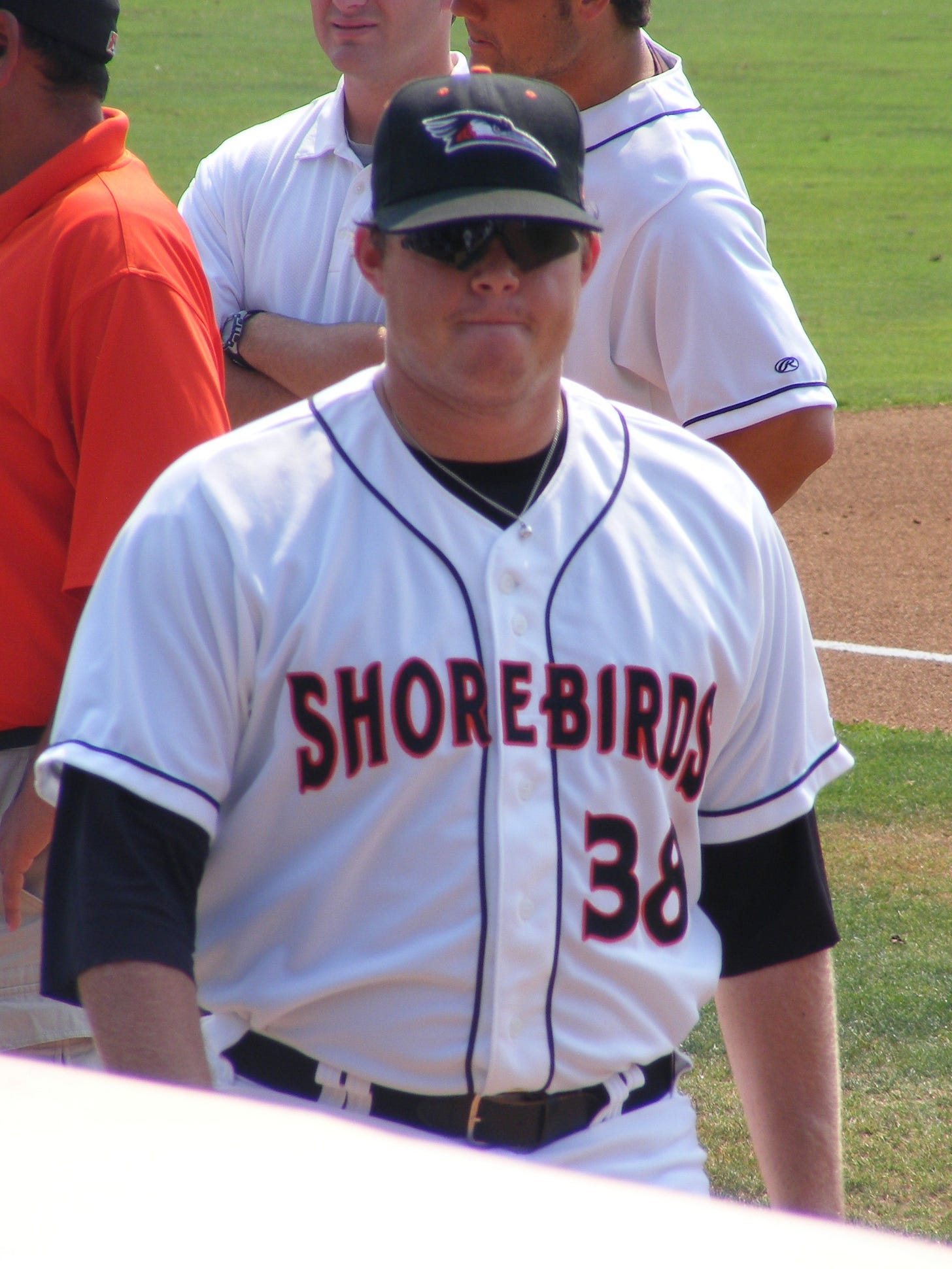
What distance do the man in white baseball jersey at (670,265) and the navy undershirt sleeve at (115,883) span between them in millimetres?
1337

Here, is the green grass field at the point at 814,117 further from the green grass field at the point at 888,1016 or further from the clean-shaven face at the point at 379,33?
the clean-shaven face at the point at 379,33

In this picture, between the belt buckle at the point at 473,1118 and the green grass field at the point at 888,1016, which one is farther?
the green grass field at the point at 888,1016

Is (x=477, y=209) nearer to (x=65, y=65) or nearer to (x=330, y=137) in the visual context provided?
(x=65, y=65)

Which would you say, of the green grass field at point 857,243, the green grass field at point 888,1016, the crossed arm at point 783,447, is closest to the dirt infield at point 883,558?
the green grass field at point 857,243

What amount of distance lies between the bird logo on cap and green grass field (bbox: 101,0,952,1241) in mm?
2279

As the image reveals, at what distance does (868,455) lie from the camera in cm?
969

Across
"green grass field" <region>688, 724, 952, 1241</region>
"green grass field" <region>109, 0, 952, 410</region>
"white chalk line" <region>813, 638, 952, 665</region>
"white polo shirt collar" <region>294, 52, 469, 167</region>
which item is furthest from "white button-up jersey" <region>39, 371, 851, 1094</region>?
"green grass field" <region>109, 0, 952, 410</region>

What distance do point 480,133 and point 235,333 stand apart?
3.93 feet

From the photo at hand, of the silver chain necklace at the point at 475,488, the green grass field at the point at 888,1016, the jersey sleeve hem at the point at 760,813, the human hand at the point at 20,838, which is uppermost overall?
the silver chain necklace at the point at 475,488

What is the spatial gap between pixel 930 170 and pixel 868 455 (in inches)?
414

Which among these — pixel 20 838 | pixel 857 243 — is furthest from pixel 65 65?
pixel 857 243

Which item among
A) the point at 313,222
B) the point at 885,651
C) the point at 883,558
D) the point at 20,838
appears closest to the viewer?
the point at 20,838

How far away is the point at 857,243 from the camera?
16.1 m

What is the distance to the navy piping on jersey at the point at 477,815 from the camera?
5.52 ft
